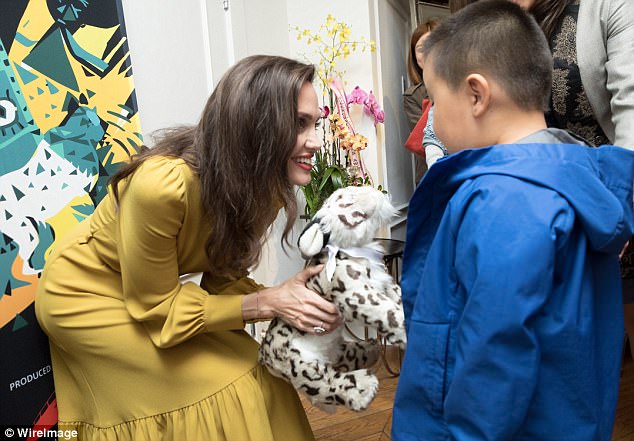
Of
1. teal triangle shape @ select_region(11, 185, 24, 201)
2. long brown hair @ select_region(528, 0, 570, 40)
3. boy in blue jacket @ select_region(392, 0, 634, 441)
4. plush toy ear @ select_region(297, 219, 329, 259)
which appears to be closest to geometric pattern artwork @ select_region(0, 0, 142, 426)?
teal triangle shape @ select_region(11, 185, 24, 201)

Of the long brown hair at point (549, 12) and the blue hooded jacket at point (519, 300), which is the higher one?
the long brown hair at point (549, 12)

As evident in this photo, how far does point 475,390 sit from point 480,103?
0.44 meters

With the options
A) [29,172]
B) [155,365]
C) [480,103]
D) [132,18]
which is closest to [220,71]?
[132,18]

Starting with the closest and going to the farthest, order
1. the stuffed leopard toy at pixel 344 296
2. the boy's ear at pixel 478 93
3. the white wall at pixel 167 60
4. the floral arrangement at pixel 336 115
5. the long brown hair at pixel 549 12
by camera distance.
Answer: the boy's ear at pixel 478 93 < the stuffed leopard toy at pixel 344 296 < the long brown hair at pixel 549 12 < the white wall at pixel 167 60 < the floral arrangement at pixel 336 115

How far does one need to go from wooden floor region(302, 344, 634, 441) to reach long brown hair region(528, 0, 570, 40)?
1.36 meters

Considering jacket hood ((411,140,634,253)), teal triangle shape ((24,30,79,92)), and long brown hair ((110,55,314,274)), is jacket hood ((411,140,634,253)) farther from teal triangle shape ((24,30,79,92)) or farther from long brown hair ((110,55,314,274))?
teal triangle shape ((24,30,79,92))

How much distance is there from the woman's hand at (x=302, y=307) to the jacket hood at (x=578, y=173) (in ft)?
1.28

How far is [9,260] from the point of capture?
1338 mm

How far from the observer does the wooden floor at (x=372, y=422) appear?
197 centimetres

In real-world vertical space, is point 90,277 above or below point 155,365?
above

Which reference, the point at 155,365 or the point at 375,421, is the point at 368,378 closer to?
the point at 155,365

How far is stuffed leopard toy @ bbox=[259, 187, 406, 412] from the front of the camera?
43.4 inches

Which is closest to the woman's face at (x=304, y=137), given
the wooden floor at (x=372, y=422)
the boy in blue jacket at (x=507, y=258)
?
the boy in blue jacket at (x=507, y=258)

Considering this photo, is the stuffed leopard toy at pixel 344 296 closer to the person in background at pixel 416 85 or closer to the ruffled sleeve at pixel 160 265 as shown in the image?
the ruffled sleeve at pixel 160 265
